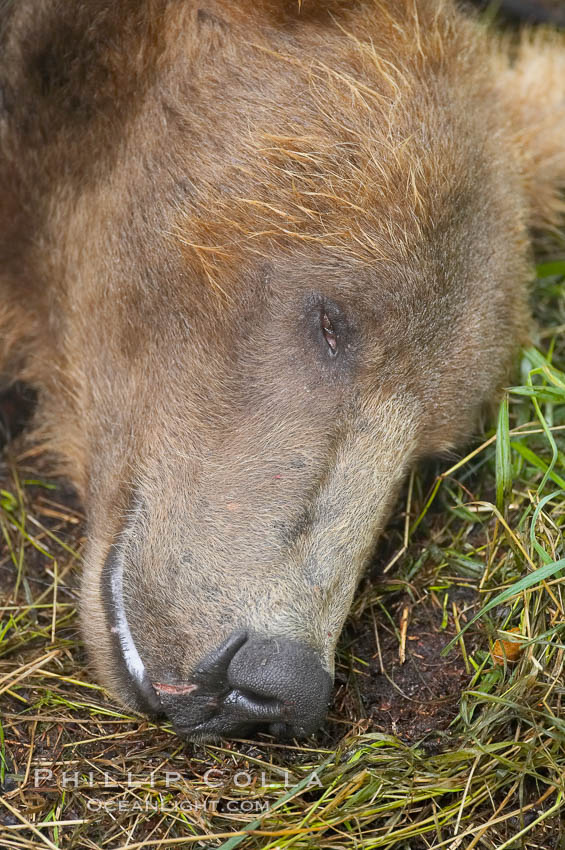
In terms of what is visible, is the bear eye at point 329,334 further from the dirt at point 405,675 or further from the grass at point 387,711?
the dirt at point 405,675

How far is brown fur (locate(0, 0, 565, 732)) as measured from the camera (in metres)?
2.60

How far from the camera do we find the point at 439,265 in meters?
2.87

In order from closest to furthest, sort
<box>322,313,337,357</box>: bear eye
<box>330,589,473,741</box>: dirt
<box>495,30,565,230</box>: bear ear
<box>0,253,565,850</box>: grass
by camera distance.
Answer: <box>0,253,565,850</box>: grass, <box>322,313,337,357</box>: bear eye, <box>330,589,473,741</box>: dirt, <box>495,30,565,230</box>: bear ear

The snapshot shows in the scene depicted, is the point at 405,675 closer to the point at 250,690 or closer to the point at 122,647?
the point at 250,690

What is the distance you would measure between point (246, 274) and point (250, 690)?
1213 millimetres

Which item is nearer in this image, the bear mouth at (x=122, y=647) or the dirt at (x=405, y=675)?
the bear mouth at (x=122, y=647)

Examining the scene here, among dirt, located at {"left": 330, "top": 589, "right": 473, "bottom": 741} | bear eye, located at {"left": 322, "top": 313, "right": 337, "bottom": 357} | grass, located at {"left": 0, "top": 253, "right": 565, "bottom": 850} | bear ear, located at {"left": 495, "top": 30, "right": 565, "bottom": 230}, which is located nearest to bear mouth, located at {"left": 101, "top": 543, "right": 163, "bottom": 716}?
grass, located at {"left": 0, "top": 253, "right": 565, "bottom": 850}

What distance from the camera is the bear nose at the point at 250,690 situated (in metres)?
2.39

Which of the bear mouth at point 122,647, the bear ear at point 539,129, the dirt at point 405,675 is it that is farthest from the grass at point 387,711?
the bear ear at point 539,129

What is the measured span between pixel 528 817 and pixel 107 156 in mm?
2428

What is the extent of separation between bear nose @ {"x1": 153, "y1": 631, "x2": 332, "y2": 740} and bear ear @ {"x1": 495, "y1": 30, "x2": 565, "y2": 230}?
2.14 metres

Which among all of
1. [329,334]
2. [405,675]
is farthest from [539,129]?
[405,675]

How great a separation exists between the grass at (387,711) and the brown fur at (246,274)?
274mm

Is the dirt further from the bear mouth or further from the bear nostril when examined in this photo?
the bear mouth
